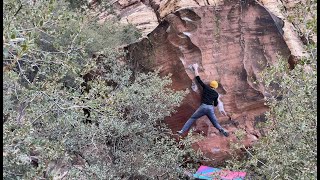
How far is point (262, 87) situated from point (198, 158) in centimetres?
271

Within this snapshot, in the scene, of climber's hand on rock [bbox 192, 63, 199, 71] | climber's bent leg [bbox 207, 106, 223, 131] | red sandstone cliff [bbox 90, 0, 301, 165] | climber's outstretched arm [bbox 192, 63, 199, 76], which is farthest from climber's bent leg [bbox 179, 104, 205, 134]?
climber's hand on rock [bbox 192, 63, 199, 71]

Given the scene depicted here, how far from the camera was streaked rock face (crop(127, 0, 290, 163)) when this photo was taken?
419 inches

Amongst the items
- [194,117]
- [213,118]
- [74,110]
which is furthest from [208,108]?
[74,110]

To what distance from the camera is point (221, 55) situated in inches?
428

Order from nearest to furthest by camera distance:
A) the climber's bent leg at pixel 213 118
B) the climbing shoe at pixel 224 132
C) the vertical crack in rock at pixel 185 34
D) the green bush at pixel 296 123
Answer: the green bush at pixel 296 123, the climber's bent leg at pixel 213 118, the climbing shoe at pixel 224 132, the vertical crack in rock at pixel 185 34

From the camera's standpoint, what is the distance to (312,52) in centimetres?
543

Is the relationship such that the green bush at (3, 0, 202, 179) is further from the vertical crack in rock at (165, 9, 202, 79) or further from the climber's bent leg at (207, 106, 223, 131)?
the vertical crack in rock at (165, 9, 202, 79)

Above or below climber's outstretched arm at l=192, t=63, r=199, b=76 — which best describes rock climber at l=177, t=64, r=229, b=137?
below

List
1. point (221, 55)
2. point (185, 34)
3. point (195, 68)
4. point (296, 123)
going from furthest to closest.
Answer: point (185, 34) → point (221, 55) → point (195, 68) → point (296, 123)

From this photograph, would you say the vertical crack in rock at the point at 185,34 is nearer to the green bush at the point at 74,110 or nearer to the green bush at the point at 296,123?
the green bush at the point at 74,110

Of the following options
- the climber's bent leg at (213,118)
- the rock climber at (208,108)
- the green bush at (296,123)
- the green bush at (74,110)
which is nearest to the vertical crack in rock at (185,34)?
the rock climber at (208,108)

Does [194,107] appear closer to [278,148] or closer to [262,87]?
[262,87]

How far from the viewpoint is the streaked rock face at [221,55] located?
10641 mm

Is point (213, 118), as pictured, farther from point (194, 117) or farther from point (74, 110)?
point (74, 110)
